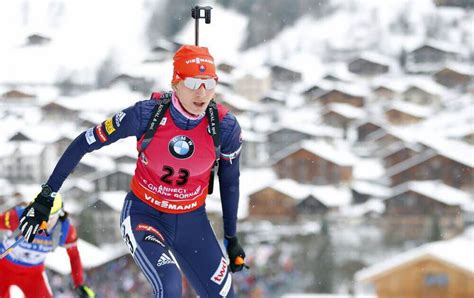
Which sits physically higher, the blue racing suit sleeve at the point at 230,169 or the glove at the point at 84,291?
the blue racing suit sleeve at the point at 230,169

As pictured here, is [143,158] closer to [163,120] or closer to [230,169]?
[163,120]

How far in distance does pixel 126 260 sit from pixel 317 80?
39.5 meters

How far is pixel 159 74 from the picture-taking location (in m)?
66.1

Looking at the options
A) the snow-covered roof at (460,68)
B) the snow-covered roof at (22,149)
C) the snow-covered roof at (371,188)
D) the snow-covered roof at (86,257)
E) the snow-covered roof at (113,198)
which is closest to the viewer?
the snow-covered roof at (86,257)

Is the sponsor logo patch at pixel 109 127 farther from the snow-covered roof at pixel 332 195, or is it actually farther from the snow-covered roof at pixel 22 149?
the snow-covered roof at pixel 22 149

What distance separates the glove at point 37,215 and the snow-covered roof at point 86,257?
75.0ft

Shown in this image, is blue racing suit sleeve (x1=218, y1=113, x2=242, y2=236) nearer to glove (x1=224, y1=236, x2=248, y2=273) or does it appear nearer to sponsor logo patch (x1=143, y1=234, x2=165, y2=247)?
glove (x1=224, y1=236, x2=248, y2=273)

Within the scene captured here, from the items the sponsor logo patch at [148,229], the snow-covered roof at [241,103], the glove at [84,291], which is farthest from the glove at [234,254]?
the snow-covered roof at [241,103]

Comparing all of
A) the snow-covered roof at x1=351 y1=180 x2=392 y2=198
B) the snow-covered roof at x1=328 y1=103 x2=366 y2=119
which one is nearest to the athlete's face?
the snow-covered roof at x1=351 y1=180 x2=392 y2=198

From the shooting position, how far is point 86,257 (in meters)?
31.3

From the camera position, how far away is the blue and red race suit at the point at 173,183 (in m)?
3.21

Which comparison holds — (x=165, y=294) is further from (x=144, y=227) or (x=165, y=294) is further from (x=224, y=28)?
(x=224, y=28)

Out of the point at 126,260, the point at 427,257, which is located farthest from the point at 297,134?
the point at 427,257

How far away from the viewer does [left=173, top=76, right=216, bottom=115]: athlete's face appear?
317 cm
